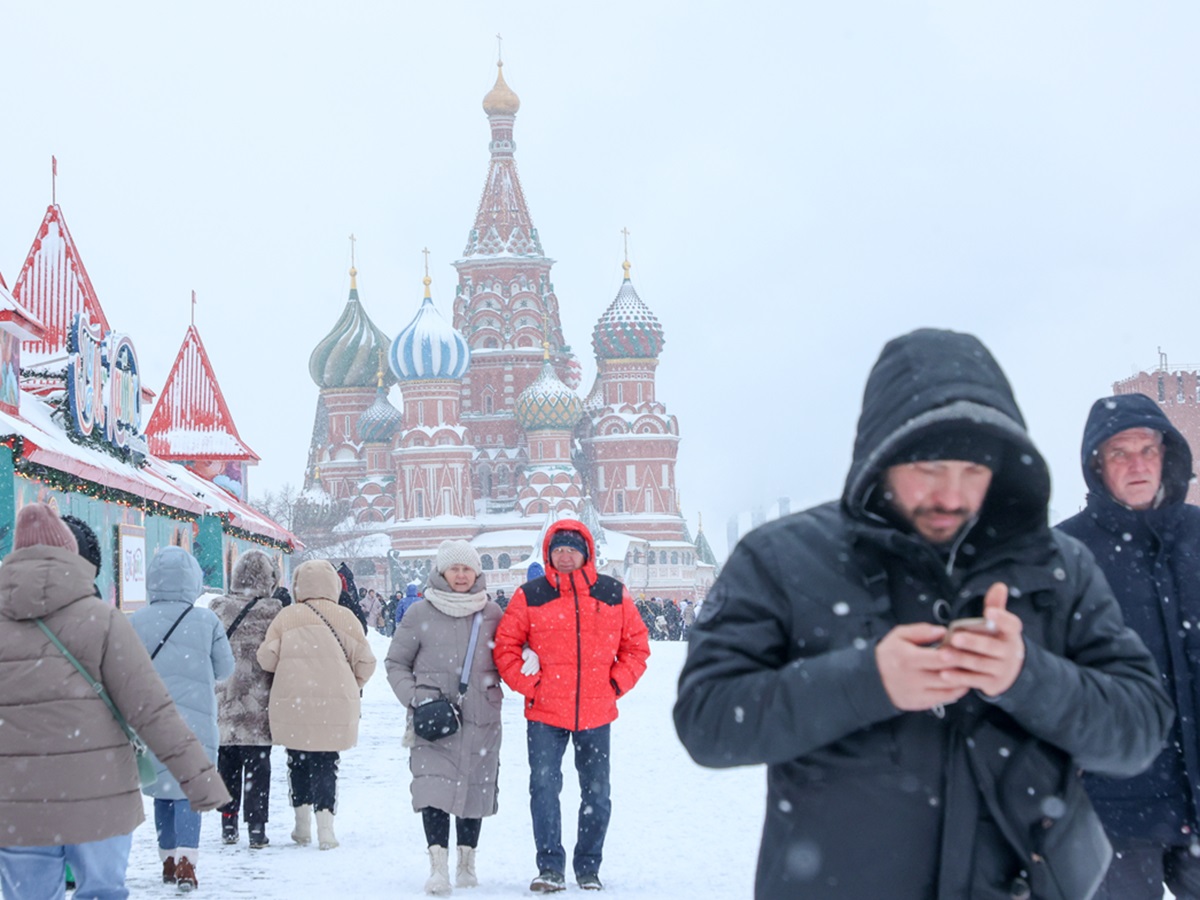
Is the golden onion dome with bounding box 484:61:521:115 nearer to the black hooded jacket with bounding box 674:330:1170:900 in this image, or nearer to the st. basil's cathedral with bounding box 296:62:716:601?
the st. basil's cathedral with bounding box 296:62:716:601

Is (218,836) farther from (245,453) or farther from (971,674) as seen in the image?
(245,453)

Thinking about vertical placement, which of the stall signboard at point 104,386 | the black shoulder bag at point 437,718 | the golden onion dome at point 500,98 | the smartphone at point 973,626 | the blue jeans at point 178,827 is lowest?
the blue jeans at point 178,827

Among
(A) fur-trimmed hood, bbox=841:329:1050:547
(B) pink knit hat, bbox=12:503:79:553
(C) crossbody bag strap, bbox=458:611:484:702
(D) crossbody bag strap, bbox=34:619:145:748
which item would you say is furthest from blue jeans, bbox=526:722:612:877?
(A) fur-trimmed hood, bbox=841:329:1050:547

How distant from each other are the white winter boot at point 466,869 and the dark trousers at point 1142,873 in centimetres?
300

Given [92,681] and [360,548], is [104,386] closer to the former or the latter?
[92,681]

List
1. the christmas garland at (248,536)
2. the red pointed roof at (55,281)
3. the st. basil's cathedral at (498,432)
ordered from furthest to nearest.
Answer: the st. basil's cathedral at (498,432) < the christmas garland at (248,536) < the red pointed roof at (55,281)

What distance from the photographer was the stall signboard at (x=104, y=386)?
14734 millimetres

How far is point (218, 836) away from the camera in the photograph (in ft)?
24.2

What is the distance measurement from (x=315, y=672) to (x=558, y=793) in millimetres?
1555

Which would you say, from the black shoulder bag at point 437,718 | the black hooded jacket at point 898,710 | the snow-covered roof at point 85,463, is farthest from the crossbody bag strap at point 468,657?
the snow-covered roof at point 85,463

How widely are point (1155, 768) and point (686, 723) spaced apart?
1.75m

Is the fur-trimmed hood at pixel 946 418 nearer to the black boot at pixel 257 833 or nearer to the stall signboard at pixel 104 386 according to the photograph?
the black boot at pixel 257 833

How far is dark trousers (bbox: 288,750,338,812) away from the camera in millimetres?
6918

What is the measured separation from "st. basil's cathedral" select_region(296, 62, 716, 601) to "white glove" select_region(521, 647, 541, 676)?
164ft
